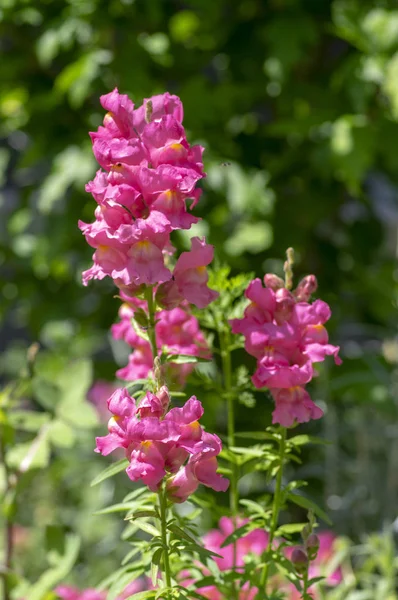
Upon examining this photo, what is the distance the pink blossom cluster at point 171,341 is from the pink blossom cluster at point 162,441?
0.50 ft

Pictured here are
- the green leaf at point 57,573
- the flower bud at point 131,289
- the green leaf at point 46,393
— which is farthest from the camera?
the green leaf at point 46,393

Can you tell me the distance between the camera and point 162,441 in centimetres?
67

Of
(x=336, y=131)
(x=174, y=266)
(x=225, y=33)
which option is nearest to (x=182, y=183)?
(x=174, y=266)

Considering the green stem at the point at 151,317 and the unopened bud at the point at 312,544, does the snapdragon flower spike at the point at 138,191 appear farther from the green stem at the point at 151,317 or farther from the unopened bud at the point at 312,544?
the unopened bud at the point at 312,544

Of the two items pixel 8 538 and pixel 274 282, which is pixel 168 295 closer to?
pixel 274 282

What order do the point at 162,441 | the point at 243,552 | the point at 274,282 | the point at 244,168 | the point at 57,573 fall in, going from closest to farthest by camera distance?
the point at 162,441 → the point at 274,282 → the point at 57,573 → the point at 243,552 → the point at 244,168

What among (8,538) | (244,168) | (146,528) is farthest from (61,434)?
(244,168)

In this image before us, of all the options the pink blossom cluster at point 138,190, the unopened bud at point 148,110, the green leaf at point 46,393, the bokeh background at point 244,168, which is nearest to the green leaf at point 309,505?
the pink blossom cluster at point 138,190

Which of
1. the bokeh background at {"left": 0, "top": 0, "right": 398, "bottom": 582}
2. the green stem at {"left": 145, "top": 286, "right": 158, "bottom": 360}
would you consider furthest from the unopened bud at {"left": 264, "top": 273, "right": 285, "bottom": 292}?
the bokeh background at {"left": 0, "top": 0, "right": 398, "bottom": 582}

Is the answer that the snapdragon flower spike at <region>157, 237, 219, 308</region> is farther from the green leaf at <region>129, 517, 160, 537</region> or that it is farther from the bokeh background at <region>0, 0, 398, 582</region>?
the bokeh background at <region>0, 0, 398, 582</region>

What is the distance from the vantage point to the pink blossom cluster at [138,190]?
0.73 meters

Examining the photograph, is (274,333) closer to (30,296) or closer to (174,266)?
(174,266)

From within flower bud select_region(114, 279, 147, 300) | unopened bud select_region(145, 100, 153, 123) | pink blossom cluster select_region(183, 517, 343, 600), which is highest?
unopened bud select_region(145, 100, 153, 123)

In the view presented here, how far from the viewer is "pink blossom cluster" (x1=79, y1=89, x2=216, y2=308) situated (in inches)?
28.6
